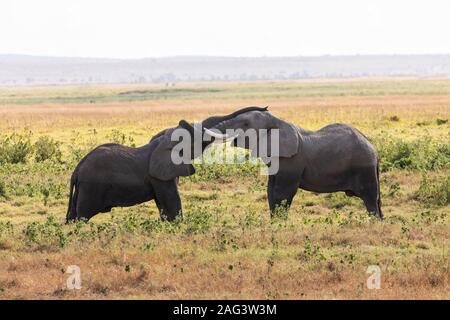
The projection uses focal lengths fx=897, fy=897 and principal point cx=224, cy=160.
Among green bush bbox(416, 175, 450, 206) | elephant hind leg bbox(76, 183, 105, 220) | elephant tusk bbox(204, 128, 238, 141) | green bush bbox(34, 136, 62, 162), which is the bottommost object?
green bush bbox(34, 136, 62, 162)

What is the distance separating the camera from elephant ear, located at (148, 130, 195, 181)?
15.1 meters

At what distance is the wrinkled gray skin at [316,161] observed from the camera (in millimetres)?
15594

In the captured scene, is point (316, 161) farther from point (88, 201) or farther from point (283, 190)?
point (88, 201)

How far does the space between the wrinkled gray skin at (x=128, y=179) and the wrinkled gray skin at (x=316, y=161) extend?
3.56 feet

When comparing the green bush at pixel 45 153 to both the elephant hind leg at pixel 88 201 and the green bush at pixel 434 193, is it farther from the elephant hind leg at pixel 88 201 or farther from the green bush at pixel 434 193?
the green bush at pixel 434 193

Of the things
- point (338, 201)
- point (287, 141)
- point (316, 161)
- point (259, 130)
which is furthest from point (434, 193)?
point (259, 130)

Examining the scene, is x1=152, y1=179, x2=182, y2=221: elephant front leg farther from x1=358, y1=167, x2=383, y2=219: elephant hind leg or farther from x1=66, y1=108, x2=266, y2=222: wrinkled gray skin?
x1=358, y1=167, x2=383, y2=219: elephant hind leg

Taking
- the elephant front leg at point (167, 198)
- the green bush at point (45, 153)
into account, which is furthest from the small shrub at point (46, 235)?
the green bush at point (45, 153)

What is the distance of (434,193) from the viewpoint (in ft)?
60.2

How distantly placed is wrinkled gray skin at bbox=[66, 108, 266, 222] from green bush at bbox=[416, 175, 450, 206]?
219 inches

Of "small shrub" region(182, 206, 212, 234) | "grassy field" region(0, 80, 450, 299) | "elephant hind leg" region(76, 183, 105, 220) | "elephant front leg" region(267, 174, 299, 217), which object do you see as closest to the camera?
"grassy field" region(0, 80, 450, 299)

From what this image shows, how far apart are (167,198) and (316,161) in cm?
271

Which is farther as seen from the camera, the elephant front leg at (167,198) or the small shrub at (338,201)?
the small shrub at (338,201)

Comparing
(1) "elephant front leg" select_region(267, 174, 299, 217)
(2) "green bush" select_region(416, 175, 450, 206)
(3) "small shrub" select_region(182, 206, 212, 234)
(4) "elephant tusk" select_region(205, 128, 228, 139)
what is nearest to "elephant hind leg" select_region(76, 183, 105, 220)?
(3) "small shrub" select_region(182, 206, 212, 234)
